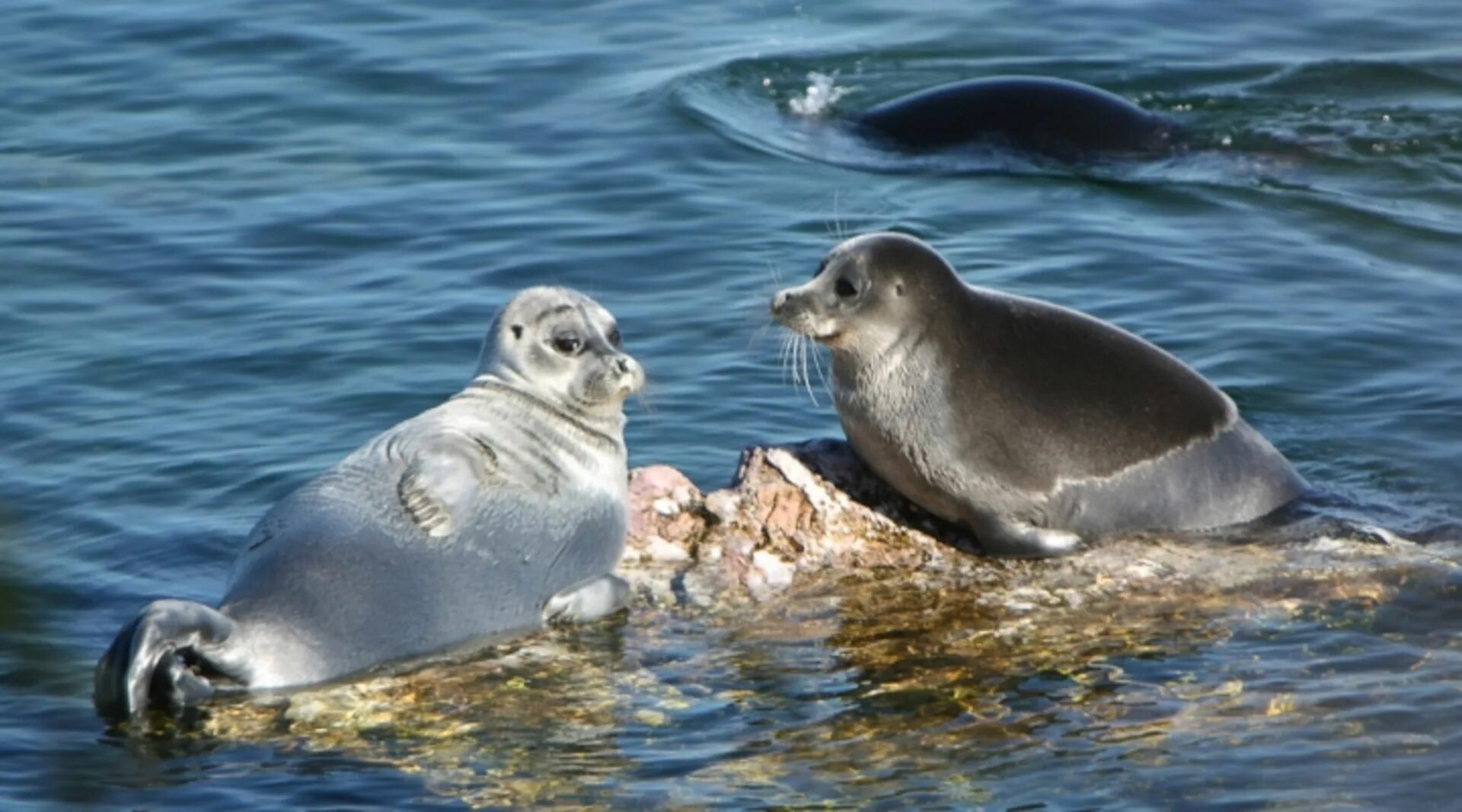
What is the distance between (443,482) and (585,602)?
567 mm

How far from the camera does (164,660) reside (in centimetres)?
614

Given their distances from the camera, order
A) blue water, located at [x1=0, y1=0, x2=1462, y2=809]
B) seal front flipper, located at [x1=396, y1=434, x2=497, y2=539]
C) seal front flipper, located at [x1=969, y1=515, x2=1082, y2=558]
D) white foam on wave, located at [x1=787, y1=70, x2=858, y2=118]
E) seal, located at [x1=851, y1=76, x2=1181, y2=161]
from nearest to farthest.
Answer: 1. blue water, located at [x1=0, y1=0, x2=1462, y2=809]
2. seal front flipper, located at [x1=396, y1=434, x2=497, y2=539]
3. seal front flipper, located at [x1=969, y1=515, x2=1082, y2=558]
4. seal, located at [x1=851, y1=76, x2=1181, y2=161]
5. white foam on wave, located at [x1=787, y1=70, x2=858, y2=118]

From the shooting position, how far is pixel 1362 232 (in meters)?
11.7

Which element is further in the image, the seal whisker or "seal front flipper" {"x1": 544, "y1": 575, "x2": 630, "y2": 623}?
the seal whisker

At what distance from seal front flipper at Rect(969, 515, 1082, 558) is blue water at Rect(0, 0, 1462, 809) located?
76 cm

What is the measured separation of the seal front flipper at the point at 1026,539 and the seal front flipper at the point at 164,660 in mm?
2473

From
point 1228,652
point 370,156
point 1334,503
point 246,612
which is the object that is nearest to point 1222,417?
point 1334,503

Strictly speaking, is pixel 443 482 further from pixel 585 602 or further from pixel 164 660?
pixel 164 660

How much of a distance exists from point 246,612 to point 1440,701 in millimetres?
3273

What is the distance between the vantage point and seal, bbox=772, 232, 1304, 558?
745 centimetres

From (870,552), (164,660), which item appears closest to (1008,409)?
(870,552)

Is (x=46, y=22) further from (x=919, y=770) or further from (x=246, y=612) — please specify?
(x=919, y=770)

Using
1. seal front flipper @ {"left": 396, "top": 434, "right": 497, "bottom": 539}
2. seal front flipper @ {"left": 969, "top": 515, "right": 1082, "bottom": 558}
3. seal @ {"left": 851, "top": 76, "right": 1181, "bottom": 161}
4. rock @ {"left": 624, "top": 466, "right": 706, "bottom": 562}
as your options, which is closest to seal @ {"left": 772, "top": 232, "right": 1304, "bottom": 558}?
seal front flipper @ {"left": 969, "top": 515, "right": 1082, "bottom": 558}

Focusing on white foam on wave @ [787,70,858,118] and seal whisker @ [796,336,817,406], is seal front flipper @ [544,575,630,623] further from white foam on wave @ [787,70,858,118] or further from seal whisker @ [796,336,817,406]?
white foam on wave @ [787,70,858,118]
